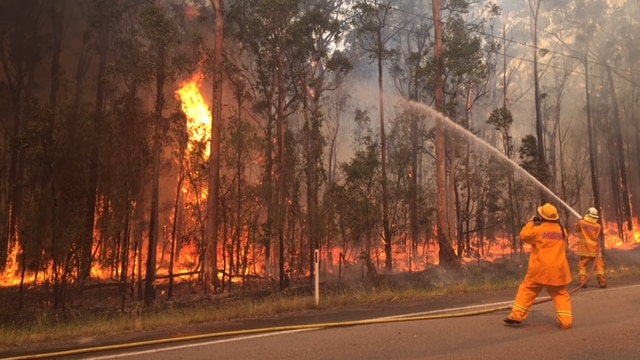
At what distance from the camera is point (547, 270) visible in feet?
19.5

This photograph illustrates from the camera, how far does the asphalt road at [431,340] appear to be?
193 inches

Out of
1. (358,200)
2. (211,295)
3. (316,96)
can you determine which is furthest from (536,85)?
(211,295)

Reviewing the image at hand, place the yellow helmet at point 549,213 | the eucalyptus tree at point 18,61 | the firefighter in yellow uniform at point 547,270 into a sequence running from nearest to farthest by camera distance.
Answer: the firefighter in yellow uniform at point 547,270
the yellow helmet at point 549,213
the eucalyptus tree at point 18,61

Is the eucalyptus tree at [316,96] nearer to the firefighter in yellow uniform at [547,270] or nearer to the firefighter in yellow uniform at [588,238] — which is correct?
the firefighter in yellow uniform at [588,238]

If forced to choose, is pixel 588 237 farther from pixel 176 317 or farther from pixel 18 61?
pixel 18 61

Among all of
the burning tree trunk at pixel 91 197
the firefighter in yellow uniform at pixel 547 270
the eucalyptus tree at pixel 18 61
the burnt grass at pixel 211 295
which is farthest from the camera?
the eucalyptus tree at pixel 18 61

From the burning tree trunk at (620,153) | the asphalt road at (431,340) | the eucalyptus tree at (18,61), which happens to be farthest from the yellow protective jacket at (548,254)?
the burning tree trunk at (620,153)

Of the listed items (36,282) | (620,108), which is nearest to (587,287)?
(36,282)

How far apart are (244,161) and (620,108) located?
121 ft

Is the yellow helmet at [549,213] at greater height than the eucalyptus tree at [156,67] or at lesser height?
lesser

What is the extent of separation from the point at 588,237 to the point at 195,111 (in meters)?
18.2

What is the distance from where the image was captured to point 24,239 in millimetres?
15266

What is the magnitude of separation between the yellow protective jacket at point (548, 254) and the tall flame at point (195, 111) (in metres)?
16.7

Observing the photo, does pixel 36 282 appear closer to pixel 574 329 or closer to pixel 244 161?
pixel 244 161
